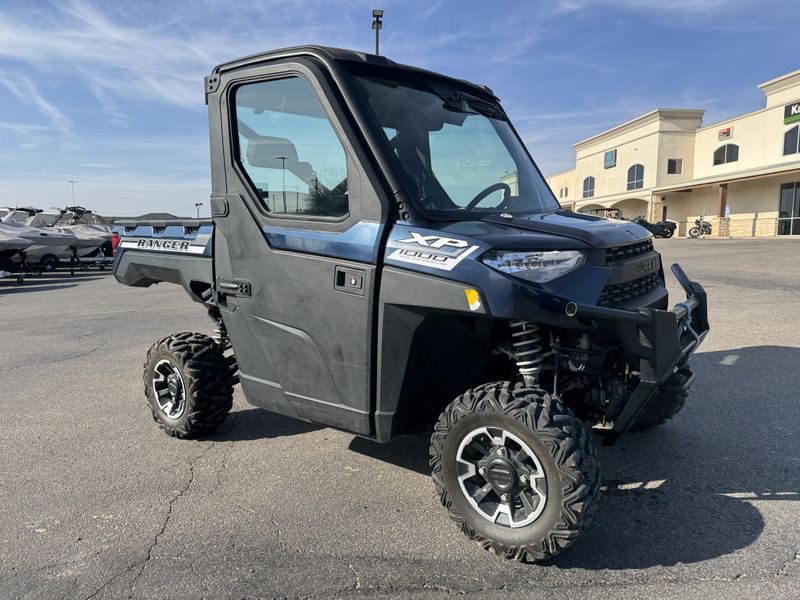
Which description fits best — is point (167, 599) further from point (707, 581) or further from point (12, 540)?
point (707, 581)

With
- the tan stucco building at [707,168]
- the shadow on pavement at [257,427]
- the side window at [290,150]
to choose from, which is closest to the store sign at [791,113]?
the tan stucco building at [707,168]

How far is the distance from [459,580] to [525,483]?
20.7 inches

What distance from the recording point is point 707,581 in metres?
2.62

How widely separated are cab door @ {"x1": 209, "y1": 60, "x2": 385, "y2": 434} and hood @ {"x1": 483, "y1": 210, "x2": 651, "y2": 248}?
75cm

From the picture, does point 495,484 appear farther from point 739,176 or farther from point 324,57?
A: point 739,176

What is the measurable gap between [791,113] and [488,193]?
135 ft

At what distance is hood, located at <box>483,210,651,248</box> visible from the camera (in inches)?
114

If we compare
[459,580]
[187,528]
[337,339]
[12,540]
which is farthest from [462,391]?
[12,540]

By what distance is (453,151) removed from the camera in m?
3.55

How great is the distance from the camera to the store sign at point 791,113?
116 ft

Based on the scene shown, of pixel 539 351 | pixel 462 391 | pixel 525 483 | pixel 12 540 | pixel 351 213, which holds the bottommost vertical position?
pixel 12 540

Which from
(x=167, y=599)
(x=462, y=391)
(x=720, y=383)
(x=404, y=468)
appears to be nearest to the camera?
(x=167, y=599)

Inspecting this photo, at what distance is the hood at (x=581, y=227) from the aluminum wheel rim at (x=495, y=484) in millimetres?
994

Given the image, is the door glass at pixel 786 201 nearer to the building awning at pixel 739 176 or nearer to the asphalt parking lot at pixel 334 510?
the building awning at pixel 739 176
